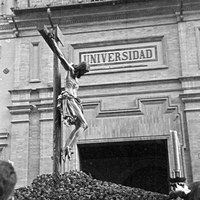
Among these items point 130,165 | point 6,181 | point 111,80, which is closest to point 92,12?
point 111,80

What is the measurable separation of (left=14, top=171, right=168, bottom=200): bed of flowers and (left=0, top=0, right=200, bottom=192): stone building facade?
6.33 m

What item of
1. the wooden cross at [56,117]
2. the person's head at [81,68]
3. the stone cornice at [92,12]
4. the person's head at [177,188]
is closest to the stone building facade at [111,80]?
the stone cornice at [92,12]

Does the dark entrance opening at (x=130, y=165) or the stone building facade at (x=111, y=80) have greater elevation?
the stone building facade at (x=111, y=80)

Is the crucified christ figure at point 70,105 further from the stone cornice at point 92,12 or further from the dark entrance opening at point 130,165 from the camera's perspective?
the stone cornice at point 92,12

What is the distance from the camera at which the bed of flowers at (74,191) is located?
206 inches

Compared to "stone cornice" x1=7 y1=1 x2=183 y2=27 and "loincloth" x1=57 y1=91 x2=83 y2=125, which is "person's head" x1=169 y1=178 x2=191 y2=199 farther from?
"stone cornice" x1=7 y1=1 x2=183 y2=27

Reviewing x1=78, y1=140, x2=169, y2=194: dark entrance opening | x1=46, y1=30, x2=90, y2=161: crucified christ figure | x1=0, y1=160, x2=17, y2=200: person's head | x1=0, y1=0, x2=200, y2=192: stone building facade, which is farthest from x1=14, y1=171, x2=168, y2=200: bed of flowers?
x1=78, y1=140, x2=169, y2=194: dark entrance opening

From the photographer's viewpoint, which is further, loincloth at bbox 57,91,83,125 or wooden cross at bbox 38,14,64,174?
loincloth at bbox 57,91,83,125

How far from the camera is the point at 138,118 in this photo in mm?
12422

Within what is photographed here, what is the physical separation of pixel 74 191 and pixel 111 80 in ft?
25.6

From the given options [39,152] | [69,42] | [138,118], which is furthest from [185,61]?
[39,152]

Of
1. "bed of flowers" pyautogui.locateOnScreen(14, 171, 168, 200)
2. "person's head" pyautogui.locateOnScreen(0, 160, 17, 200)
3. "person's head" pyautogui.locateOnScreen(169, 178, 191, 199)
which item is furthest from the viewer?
"bed of flowers" pyautogui.locateOnScreen(14, 171, 168, 200)

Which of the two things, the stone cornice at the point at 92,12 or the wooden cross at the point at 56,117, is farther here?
the stone cornice at the point at 92,12

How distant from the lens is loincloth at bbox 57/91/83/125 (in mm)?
6363
